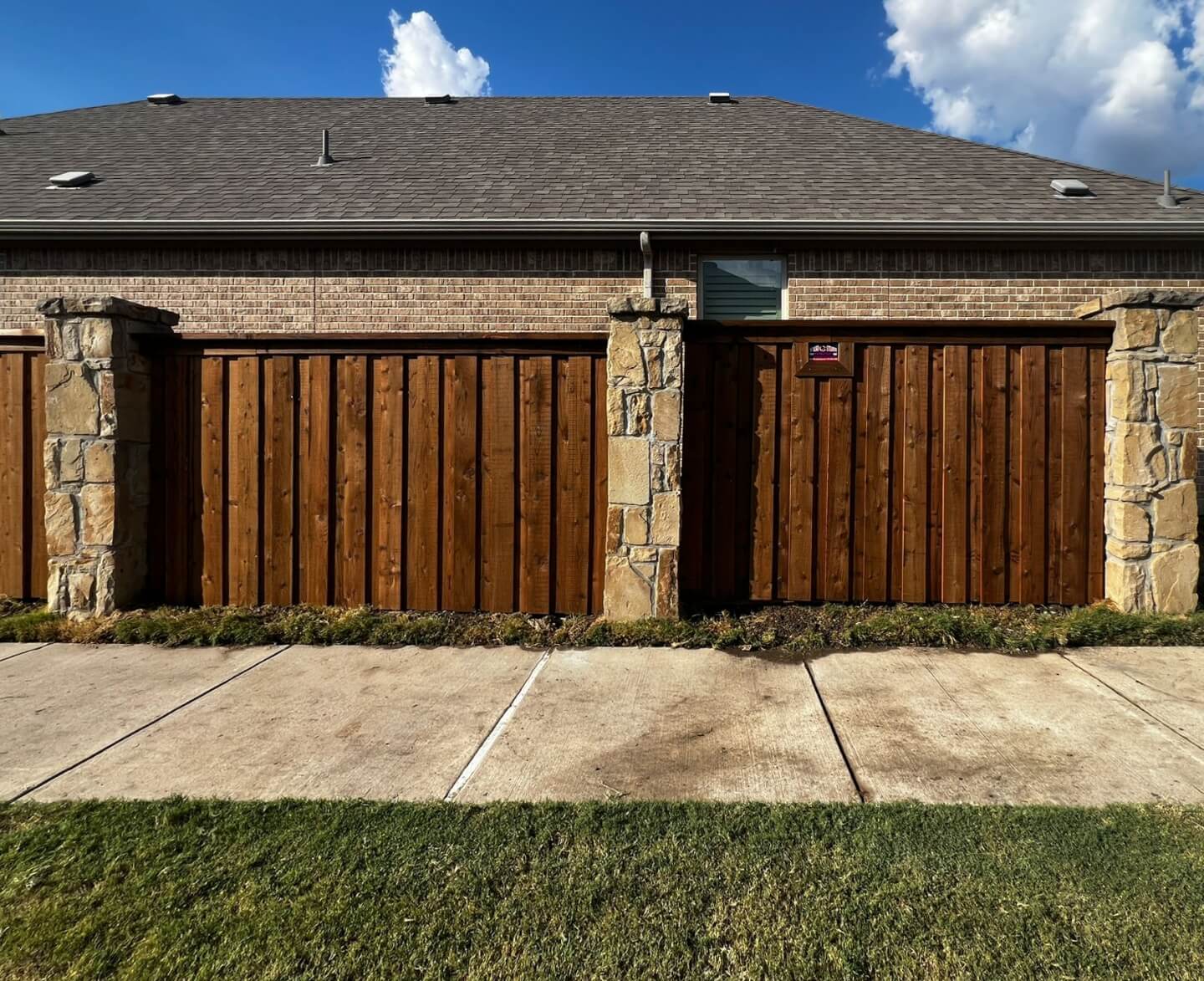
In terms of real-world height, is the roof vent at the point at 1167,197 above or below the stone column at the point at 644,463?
above

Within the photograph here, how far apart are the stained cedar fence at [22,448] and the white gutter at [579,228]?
296 centimetres

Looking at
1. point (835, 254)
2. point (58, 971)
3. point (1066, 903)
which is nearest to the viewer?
point (58, 971)

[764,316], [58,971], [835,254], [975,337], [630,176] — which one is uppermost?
[630,176]

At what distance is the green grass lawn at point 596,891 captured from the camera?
6.31 ft

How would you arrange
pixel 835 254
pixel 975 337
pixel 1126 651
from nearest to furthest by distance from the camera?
pixel 1126 651, pixel 975 337, pixel 835 254

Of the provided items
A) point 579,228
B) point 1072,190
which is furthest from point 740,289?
point 1072,190

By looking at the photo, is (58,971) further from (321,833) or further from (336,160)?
(336,160)

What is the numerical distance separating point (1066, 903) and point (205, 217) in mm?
9502

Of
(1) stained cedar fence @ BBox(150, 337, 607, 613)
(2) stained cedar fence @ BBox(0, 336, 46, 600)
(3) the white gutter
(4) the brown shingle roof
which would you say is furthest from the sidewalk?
(4) the brown shingle roof

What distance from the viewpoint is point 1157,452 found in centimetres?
495

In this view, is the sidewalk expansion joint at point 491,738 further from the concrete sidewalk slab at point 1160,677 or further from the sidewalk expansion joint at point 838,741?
the concrete sidewalk slab at point 1160,677

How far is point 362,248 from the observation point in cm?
805

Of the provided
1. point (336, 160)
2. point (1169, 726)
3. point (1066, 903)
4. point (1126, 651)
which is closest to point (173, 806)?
point (1066, 903)

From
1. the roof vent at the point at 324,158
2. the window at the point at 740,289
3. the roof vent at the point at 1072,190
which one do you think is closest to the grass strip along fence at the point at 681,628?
the window at the point at 740,289
